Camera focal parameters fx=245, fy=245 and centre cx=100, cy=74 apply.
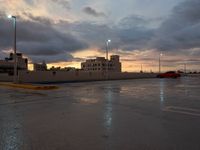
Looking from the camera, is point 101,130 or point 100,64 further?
point 100,64

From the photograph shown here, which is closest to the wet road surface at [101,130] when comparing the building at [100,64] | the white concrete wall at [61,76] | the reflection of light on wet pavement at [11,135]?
the reflection of light on wet pavement at [11,135]

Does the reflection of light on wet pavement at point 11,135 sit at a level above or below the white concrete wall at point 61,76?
below

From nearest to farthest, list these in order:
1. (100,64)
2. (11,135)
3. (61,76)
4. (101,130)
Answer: (11,135), (101,130), (61,76), (100,64)

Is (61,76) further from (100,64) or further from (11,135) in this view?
(100,64)

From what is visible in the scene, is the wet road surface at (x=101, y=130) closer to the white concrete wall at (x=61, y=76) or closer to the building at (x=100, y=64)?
the white concrete wall at (x=61, y=76)

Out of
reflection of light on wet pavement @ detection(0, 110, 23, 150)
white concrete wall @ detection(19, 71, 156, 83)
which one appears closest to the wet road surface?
reflection of light on wet pavement @ detection(0, 110, 23, 150)

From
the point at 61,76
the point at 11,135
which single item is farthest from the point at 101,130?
the point at 61,76

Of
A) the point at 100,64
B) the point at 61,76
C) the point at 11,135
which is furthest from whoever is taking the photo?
the point at 100,64

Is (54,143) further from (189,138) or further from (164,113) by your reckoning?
(164,113)

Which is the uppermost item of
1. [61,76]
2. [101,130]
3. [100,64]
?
[100,64]

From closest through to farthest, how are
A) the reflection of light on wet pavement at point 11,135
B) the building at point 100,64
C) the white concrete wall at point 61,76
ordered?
the reflection of light on wet pavement at point 11,135 < the white concrete wall at point 61,76 < the building at point 100,64

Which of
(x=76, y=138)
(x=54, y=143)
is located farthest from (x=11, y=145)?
(x=76, y=138)

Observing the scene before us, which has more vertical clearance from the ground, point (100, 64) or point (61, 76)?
point (100, 64)

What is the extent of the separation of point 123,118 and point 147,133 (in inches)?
77.6
